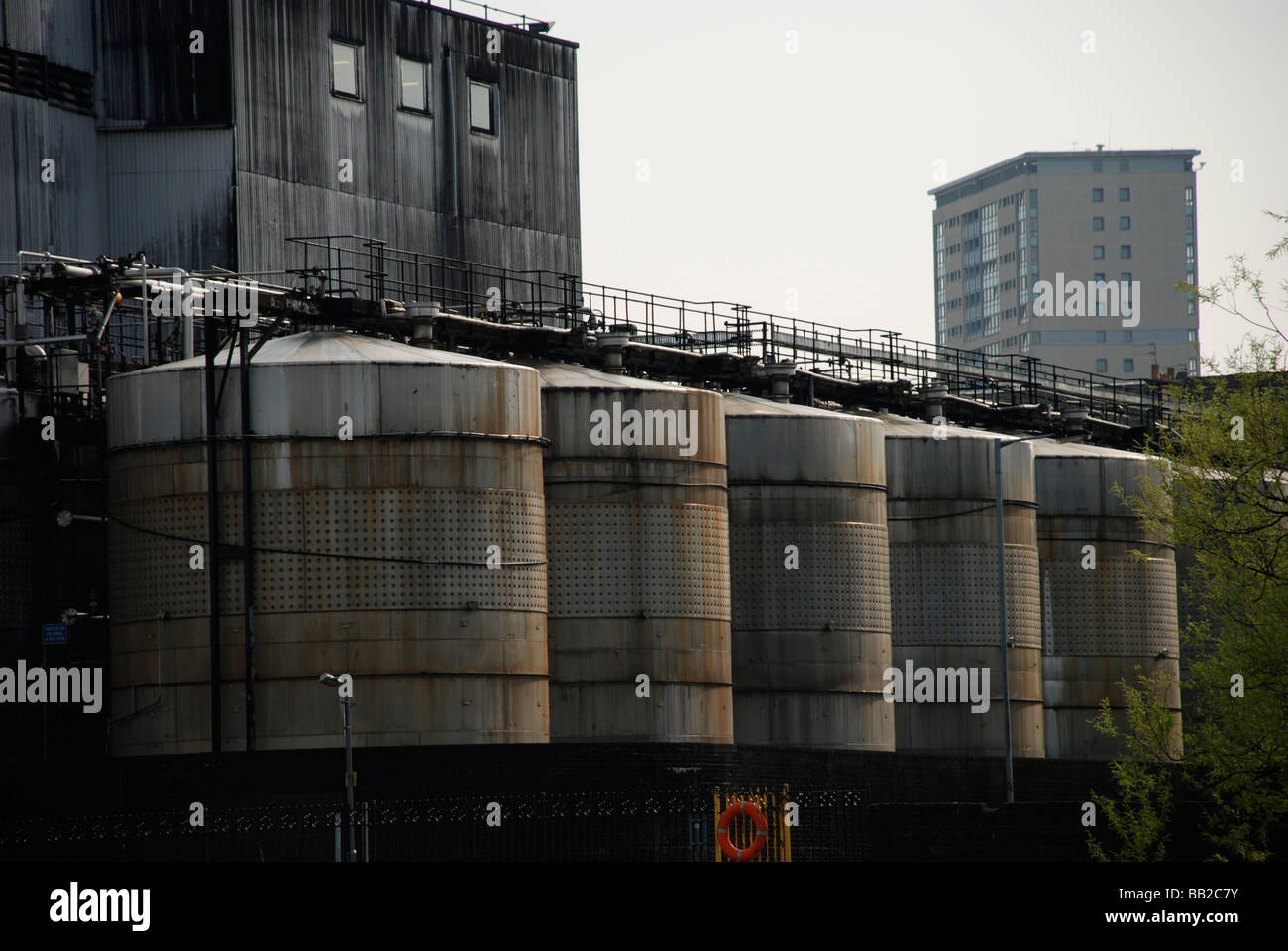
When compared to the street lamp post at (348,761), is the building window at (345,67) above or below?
above

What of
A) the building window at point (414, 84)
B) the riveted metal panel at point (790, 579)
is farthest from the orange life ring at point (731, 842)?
the building window at point (414, 84)

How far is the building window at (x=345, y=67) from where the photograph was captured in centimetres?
6888

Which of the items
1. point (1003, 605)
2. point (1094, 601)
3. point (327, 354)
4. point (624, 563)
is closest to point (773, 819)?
point (624, 563)

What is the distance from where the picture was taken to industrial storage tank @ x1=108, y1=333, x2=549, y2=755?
48.5 meters

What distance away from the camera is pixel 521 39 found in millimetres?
76000

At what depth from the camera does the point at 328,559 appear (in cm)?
4875

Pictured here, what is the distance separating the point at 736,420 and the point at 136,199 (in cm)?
1912

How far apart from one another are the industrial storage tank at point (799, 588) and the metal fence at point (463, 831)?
8.54 m

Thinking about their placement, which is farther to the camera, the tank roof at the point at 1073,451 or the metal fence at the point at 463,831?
the tank roof at the point at 1073,451

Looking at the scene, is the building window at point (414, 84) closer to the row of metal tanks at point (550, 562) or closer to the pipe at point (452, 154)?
the pipe at point (452, 154)

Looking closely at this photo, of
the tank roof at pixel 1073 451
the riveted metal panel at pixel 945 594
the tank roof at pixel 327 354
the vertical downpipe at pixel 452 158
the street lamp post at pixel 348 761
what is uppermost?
the vertical downpipe at pixel 452 158

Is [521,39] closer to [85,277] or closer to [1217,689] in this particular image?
[85,277]

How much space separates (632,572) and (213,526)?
10768 mm
